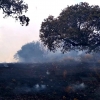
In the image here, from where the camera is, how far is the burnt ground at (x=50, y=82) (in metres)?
26.4

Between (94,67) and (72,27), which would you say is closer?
(72,27)

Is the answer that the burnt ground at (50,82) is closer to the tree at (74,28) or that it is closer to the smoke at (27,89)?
the smoke at (27,89)

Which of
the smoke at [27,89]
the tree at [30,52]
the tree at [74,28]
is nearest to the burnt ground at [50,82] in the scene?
the smoke at [27,89]

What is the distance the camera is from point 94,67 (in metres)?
37.9

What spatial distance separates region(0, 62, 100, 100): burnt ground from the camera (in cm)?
2642

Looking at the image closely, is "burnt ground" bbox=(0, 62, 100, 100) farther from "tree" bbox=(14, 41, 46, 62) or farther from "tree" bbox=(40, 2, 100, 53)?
"tree" bbox=(14, 41, 46, 62)

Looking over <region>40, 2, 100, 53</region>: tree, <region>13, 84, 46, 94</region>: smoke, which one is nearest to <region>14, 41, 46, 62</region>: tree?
<region>40, 2, 100, 53</region>: tree

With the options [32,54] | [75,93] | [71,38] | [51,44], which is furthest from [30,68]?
[32,54]

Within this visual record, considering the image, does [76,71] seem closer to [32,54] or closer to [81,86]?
[81,86]

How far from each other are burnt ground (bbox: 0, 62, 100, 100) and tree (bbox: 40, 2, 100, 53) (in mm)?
3505

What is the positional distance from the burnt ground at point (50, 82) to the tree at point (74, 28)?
3.50 meters

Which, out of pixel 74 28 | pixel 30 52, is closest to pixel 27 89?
pixel 74 28

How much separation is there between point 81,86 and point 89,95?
2.69m

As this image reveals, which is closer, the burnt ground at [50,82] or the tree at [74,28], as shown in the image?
the burnt ground at [50,82]
